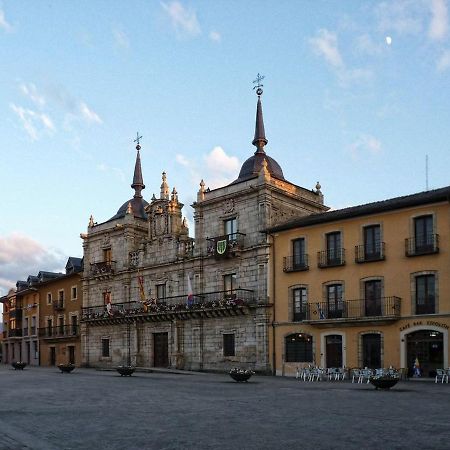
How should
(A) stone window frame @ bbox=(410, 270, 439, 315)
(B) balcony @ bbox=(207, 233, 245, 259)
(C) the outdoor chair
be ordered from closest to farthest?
(C) the outdoor chair → (A) stone window frame @ bbox=(410, 270, 439, 315) → (B) balcony @ bbox=(207, 233, 245, 259)

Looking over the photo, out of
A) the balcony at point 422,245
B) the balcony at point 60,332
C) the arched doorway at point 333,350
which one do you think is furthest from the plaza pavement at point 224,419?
the balcony at point 60,332

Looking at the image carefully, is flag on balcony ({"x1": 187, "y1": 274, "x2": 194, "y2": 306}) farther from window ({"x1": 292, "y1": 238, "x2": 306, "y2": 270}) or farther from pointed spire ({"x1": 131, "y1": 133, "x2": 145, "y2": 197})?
pointed spire ({"x1": 131, "y1": 133, "x2": 145, "y2": 197})

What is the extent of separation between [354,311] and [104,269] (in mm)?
25808

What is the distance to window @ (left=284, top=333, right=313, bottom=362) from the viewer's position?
124 ft

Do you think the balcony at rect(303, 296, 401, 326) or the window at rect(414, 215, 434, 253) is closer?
the window at rect(414, 215, 434, 253)

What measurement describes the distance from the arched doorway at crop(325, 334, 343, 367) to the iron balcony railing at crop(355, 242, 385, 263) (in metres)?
4.84

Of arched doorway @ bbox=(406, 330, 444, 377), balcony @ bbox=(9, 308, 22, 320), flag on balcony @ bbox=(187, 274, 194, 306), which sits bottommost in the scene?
balcony @ bbox=(9, 308, 22, 320)

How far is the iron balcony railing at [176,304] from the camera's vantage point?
4100 cm

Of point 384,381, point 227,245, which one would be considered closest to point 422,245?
point 384,381

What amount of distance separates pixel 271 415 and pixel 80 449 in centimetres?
648

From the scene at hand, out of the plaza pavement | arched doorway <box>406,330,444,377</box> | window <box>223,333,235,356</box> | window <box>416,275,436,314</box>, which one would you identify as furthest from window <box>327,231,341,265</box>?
the plaza pavement

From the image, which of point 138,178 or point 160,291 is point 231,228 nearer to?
point 160,291

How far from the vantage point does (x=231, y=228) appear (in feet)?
142

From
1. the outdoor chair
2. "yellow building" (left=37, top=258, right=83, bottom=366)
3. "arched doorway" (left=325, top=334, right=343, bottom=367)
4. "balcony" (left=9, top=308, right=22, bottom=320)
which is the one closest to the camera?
the outdoor chair
